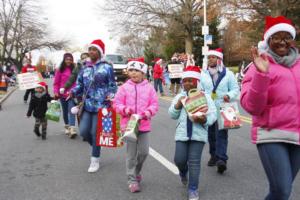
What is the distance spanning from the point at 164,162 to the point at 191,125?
2037 mm

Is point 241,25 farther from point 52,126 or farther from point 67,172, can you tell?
point 67,172

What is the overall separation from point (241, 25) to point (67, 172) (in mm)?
31886

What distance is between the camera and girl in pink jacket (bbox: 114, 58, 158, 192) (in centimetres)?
489

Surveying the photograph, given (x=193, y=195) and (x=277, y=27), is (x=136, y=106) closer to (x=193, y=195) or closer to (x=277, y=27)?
(x=193, y=195)

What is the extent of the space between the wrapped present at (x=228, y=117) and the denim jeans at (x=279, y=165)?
7.14 ft

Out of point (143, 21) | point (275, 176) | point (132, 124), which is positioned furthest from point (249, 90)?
point (143, 21)

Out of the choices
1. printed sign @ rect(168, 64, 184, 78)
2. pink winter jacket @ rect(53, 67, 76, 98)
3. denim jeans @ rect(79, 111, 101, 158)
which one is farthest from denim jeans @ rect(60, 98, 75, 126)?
printed sign @ rect(168, 64, 184, 78)

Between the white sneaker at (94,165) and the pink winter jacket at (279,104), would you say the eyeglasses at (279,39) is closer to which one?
the pink winter jacket at (279,104)

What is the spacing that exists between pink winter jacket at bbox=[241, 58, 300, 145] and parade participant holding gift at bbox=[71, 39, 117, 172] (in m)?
3.02

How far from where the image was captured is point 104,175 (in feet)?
18.9

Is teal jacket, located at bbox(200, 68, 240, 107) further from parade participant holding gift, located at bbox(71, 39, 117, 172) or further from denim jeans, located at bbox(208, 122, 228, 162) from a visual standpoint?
parade participant holding gift, located at bbox(71, 39, 117, 172)

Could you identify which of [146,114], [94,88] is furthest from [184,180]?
[94,88]

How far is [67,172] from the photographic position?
5.98 m

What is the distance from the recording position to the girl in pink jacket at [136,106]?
489 centimetres
